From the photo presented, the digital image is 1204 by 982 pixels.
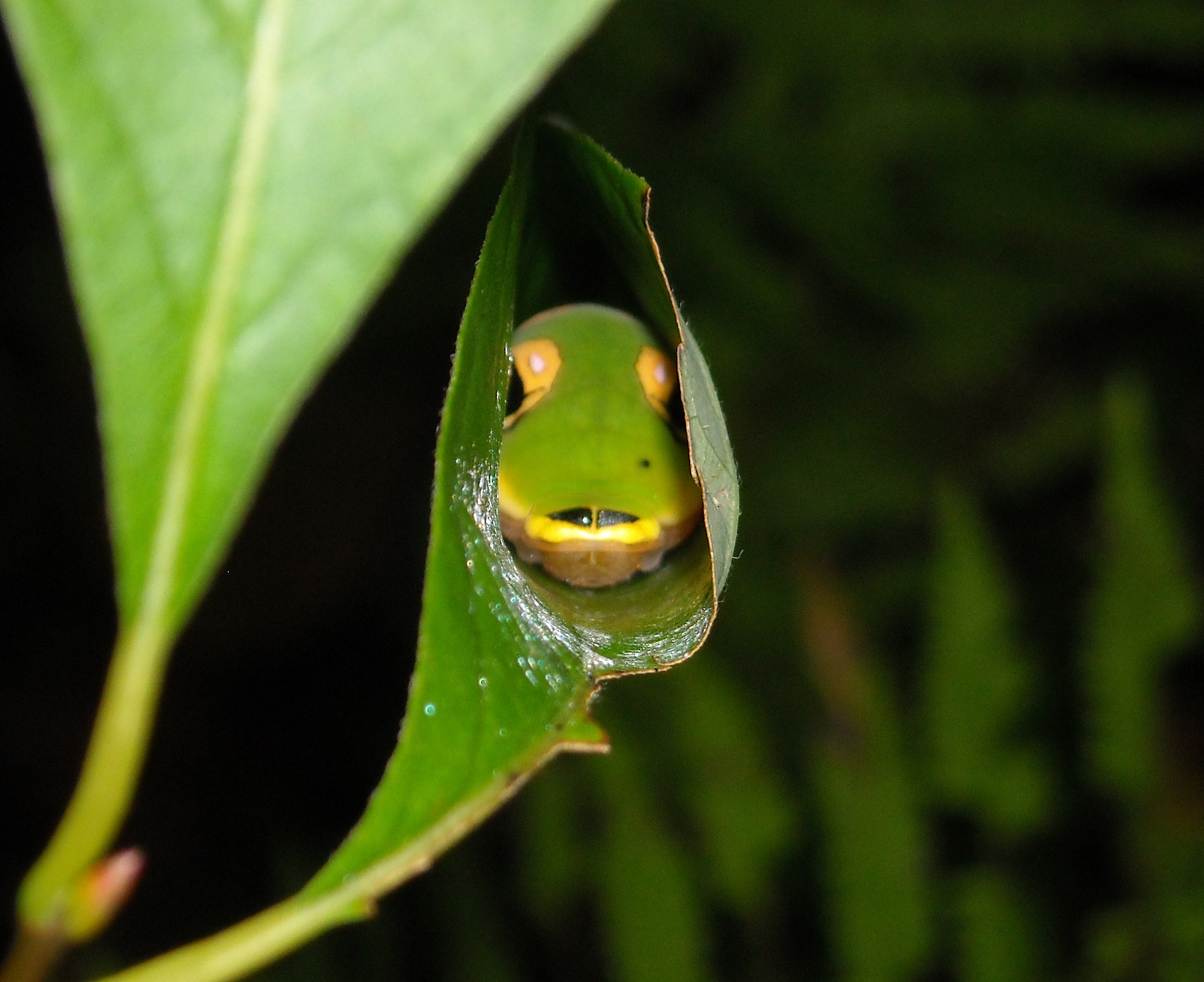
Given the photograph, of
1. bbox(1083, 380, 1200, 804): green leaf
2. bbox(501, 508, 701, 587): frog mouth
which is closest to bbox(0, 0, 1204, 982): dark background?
bbox(1083, 380, 1200, 804): green leaf

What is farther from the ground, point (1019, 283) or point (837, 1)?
point (837, 1)

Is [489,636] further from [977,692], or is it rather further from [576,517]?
[977,692]

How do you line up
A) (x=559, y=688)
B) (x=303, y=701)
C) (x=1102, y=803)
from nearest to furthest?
(x=559, y=688) → (x=1102, y=803) → (x=303, y=701)

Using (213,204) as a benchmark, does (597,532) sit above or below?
below

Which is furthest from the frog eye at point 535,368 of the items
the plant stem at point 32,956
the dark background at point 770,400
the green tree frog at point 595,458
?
the dark background at point 770,400

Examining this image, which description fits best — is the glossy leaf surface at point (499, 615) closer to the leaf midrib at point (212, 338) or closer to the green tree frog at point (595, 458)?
the green tree frog at point (595, 458)

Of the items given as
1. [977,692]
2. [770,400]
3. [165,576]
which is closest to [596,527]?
[165,576]

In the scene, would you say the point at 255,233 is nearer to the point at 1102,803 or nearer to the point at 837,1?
the point at 1102,803

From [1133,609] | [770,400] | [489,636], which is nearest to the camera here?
[489,636]

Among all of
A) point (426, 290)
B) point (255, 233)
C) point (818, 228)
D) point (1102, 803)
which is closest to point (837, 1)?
point (818, 228)
